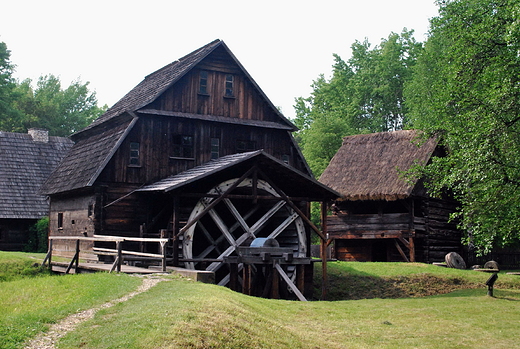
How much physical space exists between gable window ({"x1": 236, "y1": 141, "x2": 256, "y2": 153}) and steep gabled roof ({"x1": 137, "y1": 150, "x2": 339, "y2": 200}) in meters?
3.31

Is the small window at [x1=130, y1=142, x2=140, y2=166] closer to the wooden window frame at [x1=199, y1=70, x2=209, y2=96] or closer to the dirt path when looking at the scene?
the wooden window frame at [x1=199, y1=70, x2=209, y2=96]

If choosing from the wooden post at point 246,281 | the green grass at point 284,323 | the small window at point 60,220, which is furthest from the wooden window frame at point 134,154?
the green grass at point 284,323

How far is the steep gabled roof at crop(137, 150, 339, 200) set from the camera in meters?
21.1

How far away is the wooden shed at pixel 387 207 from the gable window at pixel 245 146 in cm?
641

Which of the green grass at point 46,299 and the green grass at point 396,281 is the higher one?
the green grass at point 46,299

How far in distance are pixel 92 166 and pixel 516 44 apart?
15760 millimetres

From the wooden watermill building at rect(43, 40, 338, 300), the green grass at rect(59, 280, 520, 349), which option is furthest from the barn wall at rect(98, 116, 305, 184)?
the green grass at rect(59, 280, 520, 349)

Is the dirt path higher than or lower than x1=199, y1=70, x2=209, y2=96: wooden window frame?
lower

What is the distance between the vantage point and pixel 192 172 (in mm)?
23281

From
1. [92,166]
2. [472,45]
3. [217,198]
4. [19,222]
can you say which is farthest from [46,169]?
[472,45]

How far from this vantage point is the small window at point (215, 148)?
26688 millimetres

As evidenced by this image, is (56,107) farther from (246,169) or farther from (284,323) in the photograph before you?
(284,323)

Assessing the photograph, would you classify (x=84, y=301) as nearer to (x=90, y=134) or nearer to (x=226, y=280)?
(x=226, y=280)

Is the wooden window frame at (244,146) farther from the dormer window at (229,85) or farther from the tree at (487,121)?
the tree at (487,121)
